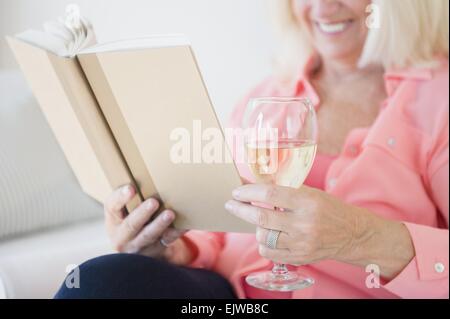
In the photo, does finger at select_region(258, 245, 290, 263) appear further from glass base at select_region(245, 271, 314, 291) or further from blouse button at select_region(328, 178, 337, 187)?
blouse button at select_region(328, 178, 337, 187)

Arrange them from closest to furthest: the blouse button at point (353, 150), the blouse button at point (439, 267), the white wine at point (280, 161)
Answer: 1. the white wine at point (280, 161)
2. the blouse button at point (439, 267)
3. the blouse button at point (353, 150)

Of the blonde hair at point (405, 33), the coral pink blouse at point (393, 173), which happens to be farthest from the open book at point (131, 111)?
the blonde hair at point (405, 33)

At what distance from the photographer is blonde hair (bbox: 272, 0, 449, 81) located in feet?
3.39

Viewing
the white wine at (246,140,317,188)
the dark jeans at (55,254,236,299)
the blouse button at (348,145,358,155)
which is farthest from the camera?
the blouse button at (348,145,358,155)

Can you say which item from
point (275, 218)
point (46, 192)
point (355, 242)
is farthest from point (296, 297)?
point (46, 192)

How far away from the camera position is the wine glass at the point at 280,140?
2.34 feet

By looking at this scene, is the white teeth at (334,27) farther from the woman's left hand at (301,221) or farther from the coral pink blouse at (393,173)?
the woman's left hand at (301,221)

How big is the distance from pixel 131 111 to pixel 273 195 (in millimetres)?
193

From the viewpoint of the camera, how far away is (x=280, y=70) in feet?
3.73

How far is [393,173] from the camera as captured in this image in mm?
1001

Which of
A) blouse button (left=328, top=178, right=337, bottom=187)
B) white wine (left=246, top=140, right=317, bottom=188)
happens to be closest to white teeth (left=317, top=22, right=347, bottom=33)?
blouse button (left=328, top=178, right=337, bottom=187)

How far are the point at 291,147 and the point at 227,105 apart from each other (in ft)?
1.09

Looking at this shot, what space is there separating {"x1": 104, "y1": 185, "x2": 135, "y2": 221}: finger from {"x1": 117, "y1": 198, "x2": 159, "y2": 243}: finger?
0.6 inches

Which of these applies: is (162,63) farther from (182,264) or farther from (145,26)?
(182,264)
